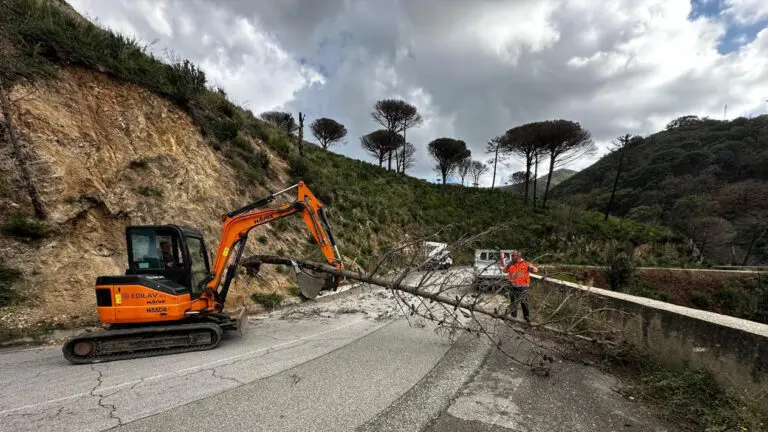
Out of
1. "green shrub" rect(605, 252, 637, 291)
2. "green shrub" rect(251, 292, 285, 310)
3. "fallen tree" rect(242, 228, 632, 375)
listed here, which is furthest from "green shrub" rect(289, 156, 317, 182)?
"green shrub" rect(605, 252, 637, 291)

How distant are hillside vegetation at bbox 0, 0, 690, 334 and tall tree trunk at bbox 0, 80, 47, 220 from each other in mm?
31

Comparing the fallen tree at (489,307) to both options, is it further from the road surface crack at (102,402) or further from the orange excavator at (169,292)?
the road surface crack at (102,402)

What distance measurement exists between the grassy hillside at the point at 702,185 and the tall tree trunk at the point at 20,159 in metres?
46.8

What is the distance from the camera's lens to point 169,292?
6078mm

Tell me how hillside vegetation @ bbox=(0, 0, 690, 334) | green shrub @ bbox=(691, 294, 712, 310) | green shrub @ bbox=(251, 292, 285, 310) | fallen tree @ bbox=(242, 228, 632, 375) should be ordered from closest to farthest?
fallen tree @ bbox=(242, 228, 632, 375) < hillside vegetation @ bbox=(0, 0, 690, 334) < green shrub @ bbox=(251, 292, 285, 310) < green shrub @ bbox=(691, 294, 712, 310)

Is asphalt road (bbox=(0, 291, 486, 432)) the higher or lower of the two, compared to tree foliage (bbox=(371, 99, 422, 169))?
lower

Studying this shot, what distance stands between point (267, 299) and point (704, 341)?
967 centimetres

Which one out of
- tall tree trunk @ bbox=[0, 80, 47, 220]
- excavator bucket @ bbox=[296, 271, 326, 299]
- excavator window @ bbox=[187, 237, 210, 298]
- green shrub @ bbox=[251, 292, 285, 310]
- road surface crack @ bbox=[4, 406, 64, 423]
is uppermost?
tall tree trunk @ bbox=[0, 80, 47, 220]

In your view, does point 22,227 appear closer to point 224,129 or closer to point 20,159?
point 20,159

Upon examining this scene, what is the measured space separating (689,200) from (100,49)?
60.7 metres

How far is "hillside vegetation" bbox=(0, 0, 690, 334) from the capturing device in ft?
26.8

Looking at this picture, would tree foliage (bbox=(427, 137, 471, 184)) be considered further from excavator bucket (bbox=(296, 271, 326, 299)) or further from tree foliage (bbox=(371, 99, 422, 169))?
excavator bucket (bbox=(296, 271, 326, 299))

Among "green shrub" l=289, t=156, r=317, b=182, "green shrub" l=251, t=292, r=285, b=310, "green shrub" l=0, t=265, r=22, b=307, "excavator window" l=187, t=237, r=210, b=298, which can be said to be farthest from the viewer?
"green shrub" l=289, t=156, r=317, b=182

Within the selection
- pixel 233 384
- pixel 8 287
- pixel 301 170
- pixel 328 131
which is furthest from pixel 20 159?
pixel 328 131
